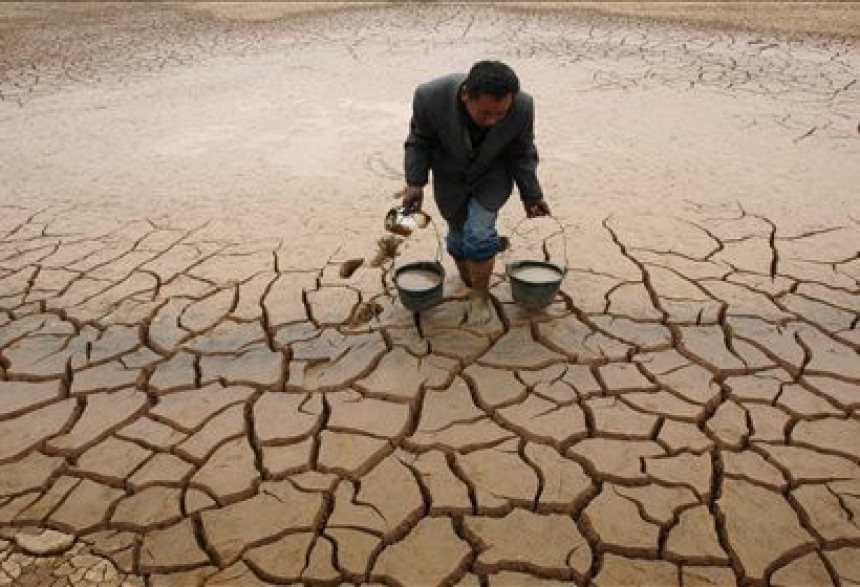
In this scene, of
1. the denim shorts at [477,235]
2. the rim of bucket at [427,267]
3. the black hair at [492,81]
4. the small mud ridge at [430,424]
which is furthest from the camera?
the rim of bucket at [427,267]

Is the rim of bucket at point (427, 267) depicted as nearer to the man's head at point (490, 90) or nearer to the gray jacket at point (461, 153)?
the gray jacket at point (461, 153)

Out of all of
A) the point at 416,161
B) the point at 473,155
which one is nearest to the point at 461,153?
the point at 473,155

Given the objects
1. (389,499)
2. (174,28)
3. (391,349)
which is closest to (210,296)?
(391,349)

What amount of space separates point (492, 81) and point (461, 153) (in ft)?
1.46

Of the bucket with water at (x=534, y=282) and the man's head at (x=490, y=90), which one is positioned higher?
the man's head at (x=490, y=90)

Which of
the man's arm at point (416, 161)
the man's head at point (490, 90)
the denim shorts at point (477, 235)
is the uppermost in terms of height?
the man's head at point (490, 90)

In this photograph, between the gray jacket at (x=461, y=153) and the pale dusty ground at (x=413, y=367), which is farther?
the gray jacket at (x=461, y=153)

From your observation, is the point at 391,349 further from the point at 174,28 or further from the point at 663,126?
the point at 174,28

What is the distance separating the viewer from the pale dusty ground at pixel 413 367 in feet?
6.80

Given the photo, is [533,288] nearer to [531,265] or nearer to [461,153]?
[531,265]

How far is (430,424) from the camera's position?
8.32 feet

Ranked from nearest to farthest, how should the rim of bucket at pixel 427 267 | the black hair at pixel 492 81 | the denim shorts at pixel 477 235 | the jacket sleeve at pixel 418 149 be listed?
the black hair at pixel 492 81
the jacket sleeve at pixel 418 149
the denim shorts at pixel 477 235
the rim of bucket at pixel 427 267

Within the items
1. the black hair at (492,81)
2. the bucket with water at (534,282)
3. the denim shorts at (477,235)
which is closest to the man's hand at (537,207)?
the denim shorts at (477,235)

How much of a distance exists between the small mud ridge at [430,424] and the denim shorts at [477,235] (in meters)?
0.29
